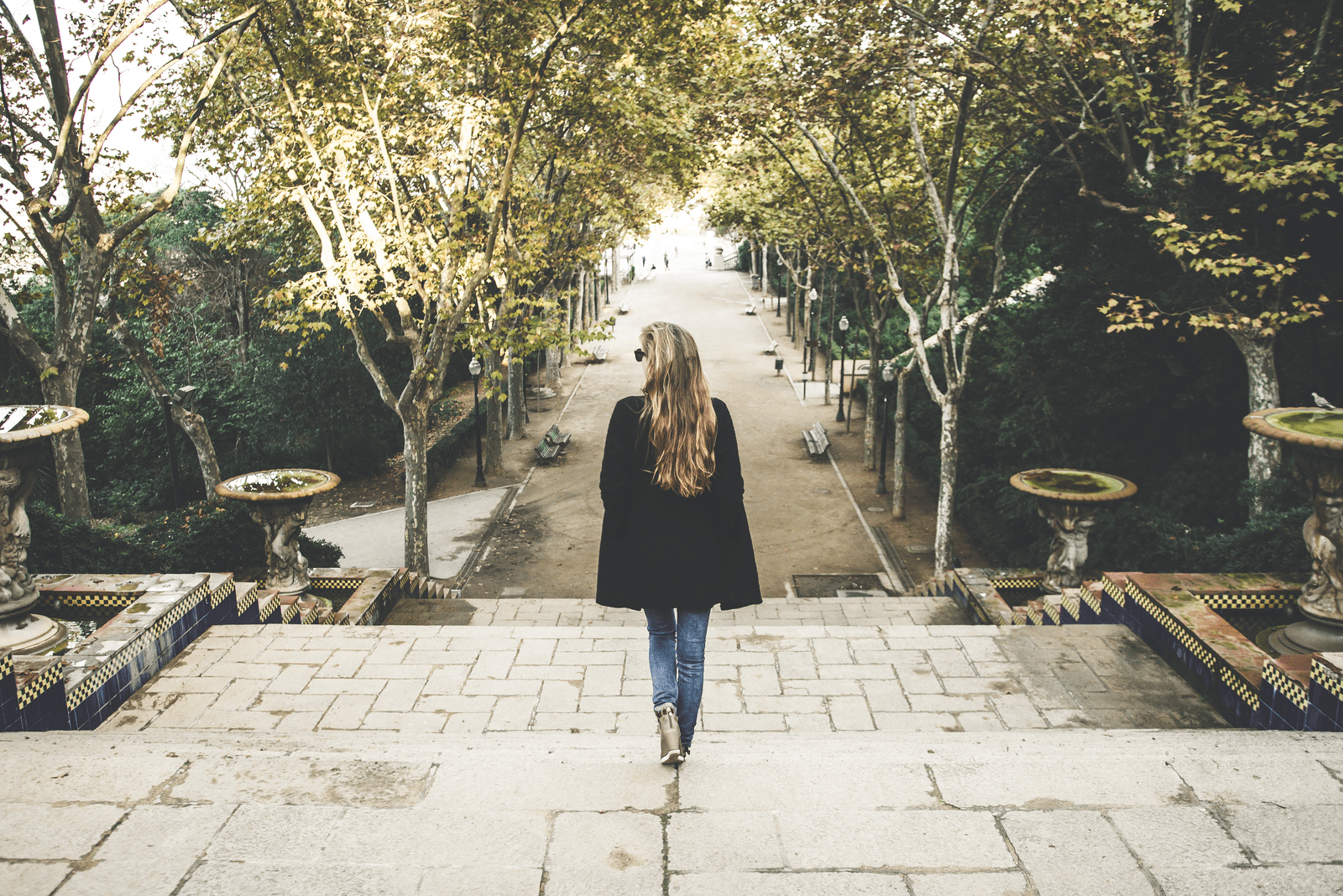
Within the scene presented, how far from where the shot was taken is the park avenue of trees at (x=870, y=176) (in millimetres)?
9445

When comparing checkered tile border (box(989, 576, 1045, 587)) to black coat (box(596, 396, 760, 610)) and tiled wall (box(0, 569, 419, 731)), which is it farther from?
black coat (box(596, 396, 760, 610))

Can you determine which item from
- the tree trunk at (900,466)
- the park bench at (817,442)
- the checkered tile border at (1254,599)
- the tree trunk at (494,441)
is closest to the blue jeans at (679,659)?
the checkered tile border at (1254,599)

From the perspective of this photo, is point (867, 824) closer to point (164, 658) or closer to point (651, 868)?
point (651, 868)

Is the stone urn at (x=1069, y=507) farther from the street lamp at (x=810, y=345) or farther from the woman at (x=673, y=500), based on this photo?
the street lamp at (x=810, y=345)

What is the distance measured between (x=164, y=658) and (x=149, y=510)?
608 inches

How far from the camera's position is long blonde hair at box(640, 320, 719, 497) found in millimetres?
3379

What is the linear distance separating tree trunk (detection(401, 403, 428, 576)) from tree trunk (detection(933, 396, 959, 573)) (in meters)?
7.55

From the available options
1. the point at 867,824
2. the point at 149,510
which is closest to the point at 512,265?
the point at 867,824

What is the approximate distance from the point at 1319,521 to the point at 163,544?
10.8 m

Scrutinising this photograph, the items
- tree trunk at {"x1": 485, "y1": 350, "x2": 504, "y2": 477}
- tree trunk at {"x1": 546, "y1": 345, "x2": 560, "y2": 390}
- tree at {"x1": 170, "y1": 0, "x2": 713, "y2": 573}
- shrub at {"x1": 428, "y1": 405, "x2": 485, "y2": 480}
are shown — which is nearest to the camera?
tree at {"x1": 170, "y1": 0, "x2": 713, "y2": 573}

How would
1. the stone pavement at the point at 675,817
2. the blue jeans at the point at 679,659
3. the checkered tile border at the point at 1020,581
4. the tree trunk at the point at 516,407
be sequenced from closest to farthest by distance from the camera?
the stone pavement at the point at 675,817 < the blue jeans at the point at 679,659 < the checkered tile border at the point at 1020,581 < the tree trunk at the point at 516,407

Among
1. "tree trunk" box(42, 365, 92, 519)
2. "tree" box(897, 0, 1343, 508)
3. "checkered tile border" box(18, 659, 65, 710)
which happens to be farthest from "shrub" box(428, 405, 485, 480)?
"checkered tile border" box(18, 659, 65, 710)

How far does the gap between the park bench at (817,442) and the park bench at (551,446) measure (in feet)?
20.6

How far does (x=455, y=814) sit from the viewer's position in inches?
138
